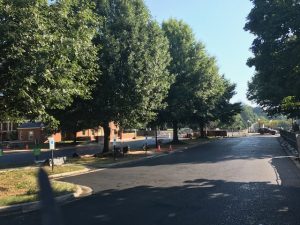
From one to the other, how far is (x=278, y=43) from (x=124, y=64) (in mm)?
9939

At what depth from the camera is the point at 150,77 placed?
29.1 metres

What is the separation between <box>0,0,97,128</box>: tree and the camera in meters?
12.9

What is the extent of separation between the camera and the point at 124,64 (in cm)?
2800

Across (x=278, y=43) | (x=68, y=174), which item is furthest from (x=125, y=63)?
(x=68, y=174)

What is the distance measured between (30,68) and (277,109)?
40.4 m

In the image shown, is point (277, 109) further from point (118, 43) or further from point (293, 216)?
point (293, 216)

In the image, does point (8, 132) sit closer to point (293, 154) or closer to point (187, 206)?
point (293, 154)

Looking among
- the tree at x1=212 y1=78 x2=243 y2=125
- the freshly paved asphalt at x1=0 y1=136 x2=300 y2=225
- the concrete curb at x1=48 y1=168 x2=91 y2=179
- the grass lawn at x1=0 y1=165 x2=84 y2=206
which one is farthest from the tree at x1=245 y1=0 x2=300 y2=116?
the tree at x1=212 y1=78 x2=243 y2=125

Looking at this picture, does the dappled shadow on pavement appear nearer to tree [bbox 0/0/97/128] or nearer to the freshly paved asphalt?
the freshly paved asphalt

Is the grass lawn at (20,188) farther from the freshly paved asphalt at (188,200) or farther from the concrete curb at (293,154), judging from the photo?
the concrete curb at (293,154)

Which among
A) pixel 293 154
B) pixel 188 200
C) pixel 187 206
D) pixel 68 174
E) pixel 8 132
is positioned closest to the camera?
pixel 187 206

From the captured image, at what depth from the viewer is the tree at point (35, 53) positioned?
12.9 m

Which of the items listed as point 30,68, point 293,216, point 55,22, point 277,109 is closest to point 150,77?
point 55,22

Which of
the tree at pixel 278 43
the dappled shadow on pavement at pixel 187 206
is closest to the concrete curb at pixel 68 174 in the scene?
the dappled shadow on pavement at pixel 187 206
